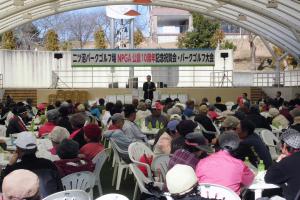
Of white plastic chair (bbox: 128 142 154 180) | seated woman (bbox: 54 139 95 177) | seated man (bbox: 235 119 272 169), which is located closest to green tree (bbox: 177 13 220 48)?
white plastic chair (bbox: 128 142 154 180)

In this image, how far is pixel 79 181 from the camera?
5961 mm

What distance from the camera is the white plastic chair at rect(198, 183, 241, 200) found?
15.4ft

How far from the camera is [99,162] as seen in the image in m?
7.07

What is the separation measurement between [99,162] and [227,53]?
70.2 ft

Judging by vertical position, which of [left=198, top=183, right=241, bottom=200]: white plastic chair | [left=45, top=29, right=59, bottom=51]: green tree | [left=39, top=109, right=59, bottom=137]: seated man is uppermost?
[left=45, top=29, right=59, bottom=51]: green tree

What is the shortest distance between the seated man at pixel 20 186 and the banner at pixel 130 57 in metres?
21.2

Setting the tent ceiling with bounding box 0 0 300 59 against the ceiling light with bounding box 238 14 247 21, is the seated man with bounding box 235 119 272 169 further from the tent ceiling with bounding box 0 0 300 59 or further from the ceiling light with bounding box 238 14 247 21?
the ceiling light with bounding box 238 14 247 21

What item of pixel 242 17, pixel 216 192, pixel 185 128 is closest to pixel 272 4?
pixel 242 17

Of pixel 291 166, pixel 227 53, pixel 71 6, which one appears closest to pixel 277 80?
pixel 227 53

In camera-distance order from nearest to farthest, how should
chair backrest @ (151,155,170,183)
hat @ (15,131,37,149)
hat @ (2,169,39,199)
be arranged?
hat @ (2,169,39,199) → hat @ (15,131,37,149) → chair backrest @ (151,155,170,183)

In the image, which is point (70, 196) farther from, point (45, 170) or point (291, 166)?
point (291, 166)

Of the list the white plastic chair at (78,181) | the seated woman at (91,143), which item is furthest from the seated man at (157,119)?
the white plastic chair at (78,181)

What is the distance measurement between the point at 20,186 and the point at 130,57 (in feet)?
70.0

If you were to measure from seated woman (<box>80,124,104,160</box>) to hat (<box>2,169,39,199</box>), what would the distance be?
11.2 ft
